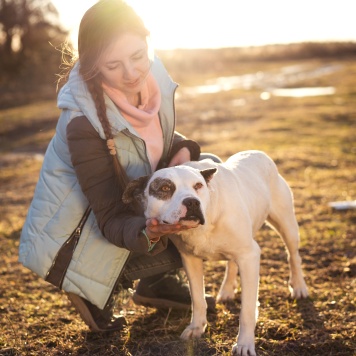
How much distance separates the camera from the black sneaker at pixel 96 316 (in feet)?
13.3

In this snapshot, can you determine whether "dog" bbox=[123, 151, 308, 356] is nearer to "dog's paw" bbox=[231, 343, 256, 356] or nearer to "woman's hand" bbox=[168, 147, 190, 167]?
"dog's paw" bbox=[231, 343, 256, 356]

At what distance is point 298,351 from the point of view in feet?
12.1

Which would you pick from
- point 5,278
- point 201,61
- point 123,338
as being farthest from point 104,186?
point 201,61

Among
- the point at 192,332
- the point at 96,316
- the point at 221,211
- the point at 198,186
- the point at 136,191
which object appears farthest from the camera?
the point at 96,316

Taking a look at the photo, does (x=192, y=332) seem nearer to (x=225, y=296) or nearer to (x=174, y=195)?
(x=225, y=296)

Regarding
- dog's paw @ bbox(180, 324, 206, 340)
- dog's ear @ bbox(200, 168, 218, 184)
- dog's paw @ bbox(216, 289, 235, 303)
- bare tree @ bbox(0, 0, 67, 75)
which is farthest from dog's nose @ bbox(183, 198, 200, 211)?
bare tree @ bbox(0, 0, 67, 75)

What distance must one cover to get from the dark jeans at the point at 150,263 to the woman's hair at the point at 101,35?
2.26ft

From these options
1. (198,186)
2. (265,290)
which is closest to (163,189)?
(198,186)

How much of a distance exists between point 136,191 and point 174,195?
1.12 ft

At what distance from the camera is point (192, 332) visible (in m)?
3.90

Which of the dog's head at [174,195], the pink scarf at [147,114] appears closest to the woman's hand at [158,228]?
the dog's head at [174,195]

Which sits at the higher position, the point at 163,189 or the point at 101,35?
the point at 101,35

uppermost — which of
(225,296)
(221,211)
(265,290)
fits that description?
(221,211)

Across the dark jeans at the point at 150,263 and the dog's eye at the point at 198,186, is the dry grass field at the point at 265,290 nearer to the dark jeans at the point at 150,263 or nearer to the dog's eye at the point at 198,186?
the dark jeans at the point at 150,263
